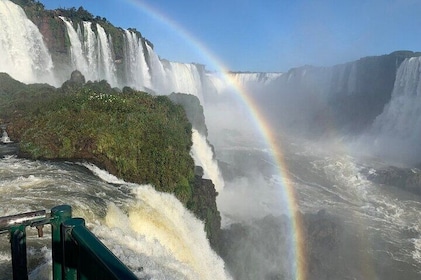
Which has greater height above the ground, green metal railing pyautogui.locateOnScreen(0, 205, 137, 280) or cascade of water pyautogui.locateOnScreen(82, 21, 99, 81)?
cascade of water pyautogui.locateOnScreen(82, 21, 99, 81)

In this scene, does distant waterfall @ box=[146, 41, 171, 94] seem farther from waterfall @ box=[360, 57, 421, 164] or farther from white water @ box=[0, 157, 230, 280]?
white water @ box=[0, 157, 230, 280]

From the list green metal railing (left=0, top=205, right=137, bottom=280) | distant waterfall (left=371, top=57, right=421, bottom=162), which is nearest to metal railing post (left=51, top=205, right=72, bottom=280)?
green metal railing (left=0, top=205, right=137, bottom=280)

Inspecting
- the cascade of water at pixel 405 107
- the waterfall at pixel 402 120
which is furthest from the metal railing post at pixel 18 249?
the cascade of water at pixel 405 107

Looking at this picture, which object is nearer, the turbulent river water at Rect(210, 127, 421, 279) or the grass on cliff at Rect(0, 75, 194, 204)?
the grass on cliff at Rect(0, 75, 194, 204)

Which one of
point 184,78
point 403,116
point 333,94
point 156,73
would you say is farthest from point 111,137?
point 333,94

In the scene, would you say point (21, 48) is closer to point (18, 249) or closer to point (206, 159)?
point (206, 159)

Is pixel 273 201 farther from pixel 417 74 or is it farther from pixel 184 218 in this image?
pixel 417 74
